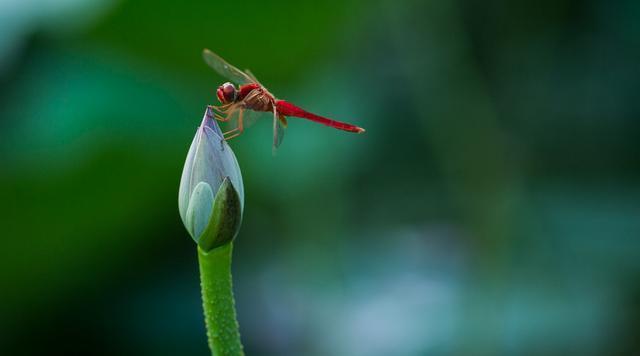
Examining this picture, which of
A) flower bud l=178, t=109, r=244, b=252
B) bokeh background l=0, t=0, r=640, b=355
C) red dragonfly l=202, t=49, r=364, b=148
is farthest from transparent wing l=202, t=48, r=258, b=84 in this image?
bokeh background l=0, t=0, r=640, b=355

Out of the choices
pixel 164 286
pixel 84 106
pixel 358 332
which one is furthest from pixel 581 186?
pixel 84 106

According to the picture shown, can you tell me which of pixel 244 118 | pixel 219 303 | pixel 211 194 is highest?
pixel 244 118

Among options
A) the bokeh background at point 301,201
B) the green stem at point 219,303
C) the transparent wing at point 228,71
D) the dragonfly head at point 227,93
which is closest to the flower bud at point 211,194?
the green stem at point 219,303

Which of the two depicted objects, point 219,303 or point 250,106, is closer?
point 219,303

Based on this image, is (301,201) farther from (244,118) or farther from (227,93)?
(227,93)

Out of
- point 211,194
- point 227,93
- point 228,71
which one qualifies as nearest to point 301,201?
point 228,71
